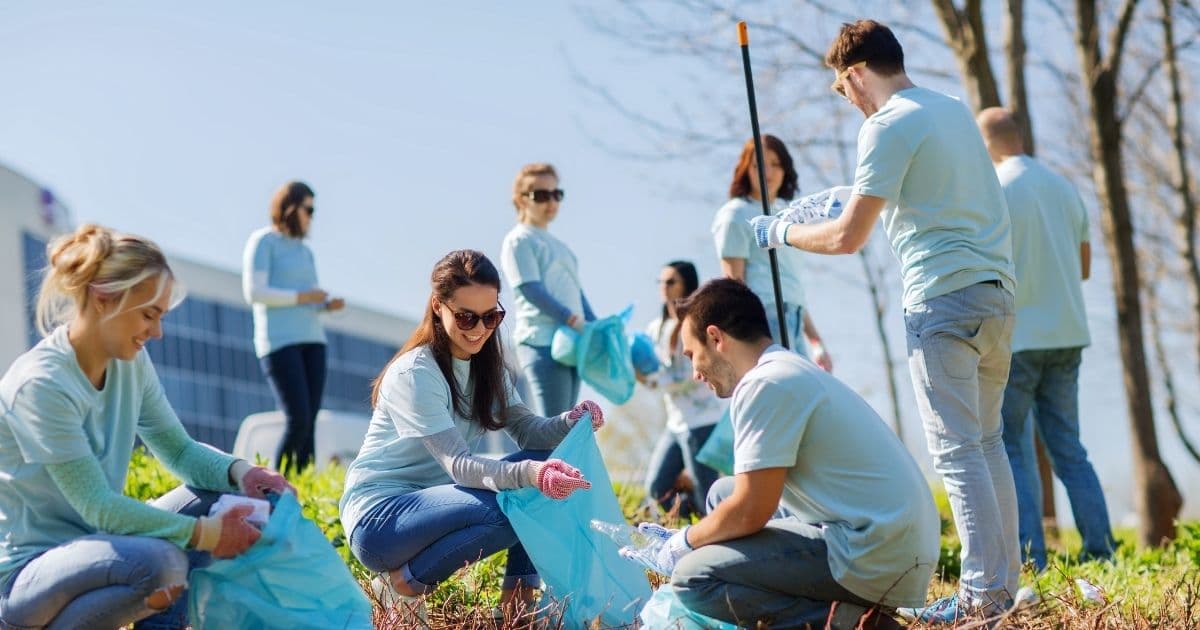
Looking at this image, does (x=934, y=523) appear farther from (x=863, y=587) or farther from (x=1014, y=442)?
(x=1014, y=442)

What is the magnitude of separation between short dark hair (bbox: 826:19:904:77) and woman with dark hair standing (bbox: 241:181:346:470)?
143 inches

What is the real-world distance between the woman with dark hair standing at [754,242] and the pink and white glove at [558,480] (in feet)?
7.19

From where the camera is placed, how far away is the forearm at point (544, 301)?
20.4ft

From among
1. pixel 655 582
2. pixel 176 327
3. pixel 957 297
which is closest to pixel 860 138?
pixel 957 297

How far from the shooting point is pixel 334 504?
6.05m

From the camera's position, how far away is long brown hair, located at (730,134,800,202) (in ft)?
20.3

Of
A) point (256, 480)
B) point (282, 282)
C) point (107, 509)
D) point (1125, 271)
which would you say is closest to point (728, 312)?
point (256, 480)

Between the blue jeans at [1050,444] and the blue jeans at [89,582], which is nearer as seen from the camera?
the blue jeans at [89,582]

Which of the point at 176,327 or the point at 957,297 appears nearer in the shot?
the point at 957,297

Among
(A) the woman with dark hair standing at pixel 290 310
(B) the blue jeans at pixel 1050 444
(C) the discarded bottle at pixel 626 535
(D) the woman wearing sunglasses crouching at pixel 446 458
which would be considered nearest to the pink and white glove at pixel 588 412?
(D) the woman wearing sunglasses crouching at pixel 446 458

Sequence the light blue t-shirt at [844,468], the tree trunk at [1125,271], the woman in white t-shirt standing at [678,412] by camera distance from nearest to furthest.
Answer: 1. the light blue t-shirt at [844,468]
2. the woman in white t-shirt standing at [678,412]
3. the tree trunk at [1125,271]

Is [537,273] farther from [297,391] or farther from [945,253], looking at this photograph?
[945,253]

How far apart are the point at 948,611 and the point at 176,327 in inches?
1832

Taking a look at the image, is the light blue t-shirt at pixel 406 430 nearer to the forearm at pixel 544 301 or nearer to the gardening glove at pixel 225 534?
the gardening glove at pixel 225 534
